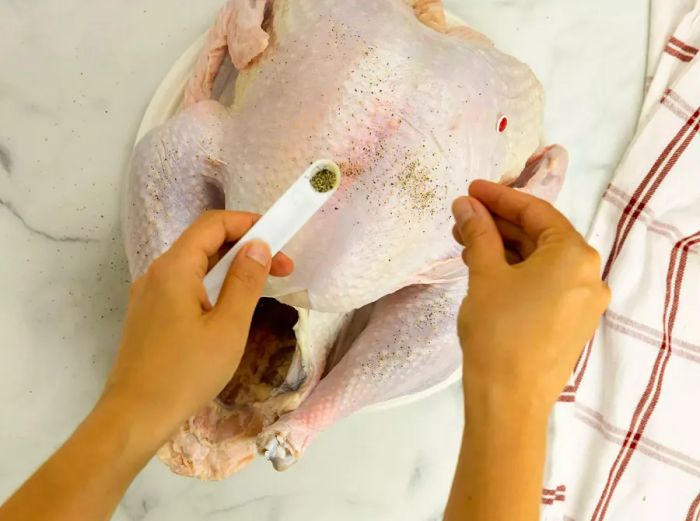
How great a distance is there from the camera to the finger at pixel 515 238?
49 cm

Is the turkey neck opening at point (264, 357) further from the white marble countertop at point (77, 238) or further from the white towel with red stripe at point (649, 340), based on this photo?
the white towel with red stripe at point (649, 340)

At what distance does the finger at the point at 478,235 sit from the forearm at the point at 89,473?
0.24 m

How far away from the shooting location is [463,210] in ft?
1.62

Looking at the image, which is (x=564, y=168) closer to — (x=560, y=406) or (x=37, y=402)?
(x=560, y=406)

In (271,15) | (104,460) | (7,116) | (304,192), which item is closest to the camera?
(104,460)

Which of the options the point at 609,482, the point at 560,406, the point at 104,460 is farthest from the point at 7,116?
the point at 609,482

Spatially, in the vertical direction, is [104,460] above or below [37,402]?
above

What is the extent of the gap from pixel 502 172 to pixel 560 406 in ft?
1.17

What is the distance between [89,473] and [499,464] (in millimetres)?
240

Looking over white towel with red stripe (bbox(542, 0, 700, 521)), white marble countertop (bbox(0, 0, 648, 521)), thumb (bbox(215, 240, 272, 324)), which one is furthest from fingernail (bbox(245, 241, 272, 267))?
white towel with red stripe (bbox(542, 0, 700, 521))

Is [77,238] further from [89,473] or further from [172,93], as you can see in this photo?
[89,473]

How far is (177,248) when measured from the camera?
464 mm

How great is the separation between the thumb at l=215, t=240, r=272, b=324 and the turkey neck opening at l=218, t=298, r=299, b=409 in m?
0.25

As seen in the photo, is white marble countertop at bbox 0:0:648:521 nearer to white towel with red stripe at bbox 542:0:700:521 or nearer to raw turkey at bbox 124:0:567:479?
raw turkey at bbox 124:0:567:479
